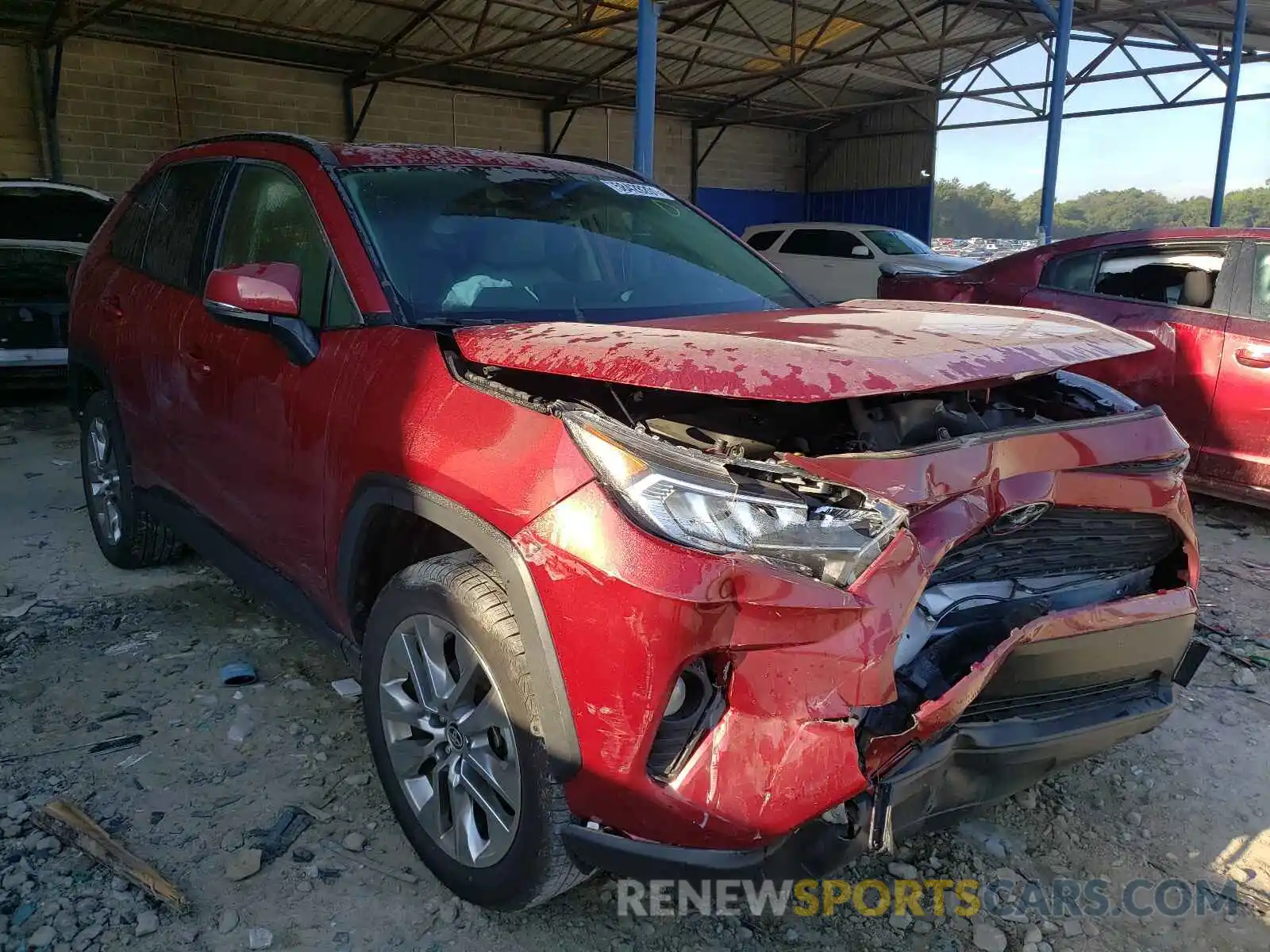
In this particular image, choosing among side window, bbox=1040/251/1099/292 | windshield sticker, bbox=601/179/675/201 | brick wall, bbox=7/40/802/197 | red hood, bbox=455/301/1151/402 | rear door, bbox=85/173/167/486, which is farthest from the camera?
brick wall, bbox=7/40/802/197

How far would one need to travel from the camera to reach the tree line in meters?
42.1

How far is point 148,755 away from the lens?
284cm

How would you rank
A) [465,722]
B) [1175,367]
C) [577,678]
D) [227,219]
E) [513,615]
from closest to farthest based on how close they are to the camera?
[577,678] → [513,615] → [465,722] → [227,219] → [1175,367]

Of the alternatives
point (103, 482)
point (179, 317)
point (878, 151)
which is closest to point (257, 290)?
point (179, 317)

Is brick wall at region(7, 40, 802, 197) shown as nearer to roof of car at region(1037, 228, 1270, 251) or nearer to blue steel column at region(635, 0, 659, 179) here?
blue steel column at region(635, 0, 659, 179)

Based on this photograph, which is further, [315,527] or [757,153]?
[757,153]

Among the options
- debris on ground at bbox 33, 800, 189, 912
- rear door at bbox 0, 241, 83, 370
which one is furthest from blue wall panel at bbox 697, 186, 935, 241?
debris on ground at bbox 33, 800, 189, 912

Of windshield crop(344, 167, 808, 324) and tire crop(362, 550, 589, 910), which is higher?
windshield crop(344, 167, 808, 324)

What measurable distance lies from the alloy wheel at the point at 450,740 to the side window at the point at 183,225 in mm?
1803

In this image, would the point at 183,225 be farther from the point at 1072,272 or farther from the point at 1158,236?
the point at 1158,236

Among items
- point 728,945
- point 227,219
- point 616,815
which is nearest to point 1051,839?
point 728,945

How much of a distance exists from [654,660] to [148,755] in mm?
1967

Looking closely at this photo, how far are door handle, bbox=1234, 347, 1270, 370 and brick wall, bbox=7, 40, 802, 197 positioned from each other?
321 inches

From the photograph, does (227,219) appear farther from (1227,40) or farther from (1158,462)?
(1227,40)
